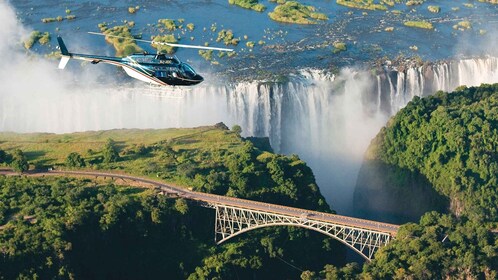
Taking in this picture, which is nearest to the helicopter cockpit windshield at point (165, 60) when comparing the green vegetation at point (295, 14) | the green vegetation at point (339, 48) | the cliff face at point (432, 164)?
the cliff face at point (432, 164)

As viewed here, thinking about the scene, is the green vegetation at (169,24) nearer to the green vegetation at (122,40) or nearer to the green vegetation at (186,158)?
the green vegetation at (122,40)

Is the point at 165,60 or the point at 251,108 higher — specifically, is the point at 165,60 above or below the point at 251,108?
above

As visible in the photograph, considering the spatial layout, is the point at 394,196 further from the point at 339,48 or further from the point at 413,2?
the point at 413,2

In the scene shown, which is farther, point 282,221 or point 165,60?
Answer: point 282,221

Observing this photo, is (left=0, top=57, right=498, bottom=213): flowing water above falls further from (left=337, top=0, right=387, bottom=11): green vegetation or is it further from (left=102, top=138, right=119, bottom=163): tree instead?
(left=337, top=0, right=387, bottom=11): green vegetation

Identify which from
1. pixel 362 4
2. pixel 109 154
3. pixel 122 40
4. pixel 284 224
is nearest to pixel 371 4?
pixel 362 4
